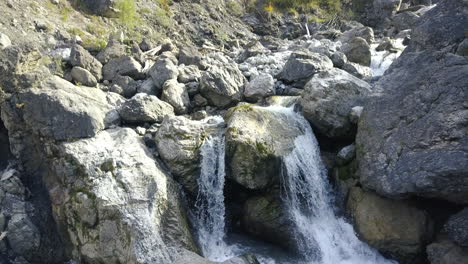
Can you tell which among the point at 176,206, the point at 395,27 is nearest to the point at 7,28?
the point at 176,206

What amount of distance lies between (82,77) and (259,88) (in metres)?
6.08

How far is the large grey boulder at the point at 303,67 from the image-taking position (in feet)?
47.3

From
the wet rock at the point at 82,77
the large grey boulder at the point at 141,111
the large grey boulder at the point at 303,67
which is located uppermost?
the large grey boulder at the point at 303,67

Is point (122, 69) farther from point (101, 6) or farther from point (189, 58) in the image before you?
point (101, 6)

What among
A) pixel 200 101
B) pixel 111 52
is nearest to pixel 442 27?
pixel 200 101

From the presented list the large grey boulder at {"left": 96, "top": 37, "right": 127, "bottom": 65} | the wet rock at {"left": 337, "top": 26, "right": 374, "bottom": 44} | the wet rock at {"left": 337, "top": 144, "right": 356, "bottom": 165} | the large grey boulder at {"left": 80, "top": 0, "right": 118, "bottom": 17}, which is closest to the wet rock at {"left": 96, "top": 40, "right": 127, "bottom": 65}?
the large grey boulder at {"left": 96, "top": 37, "right": 127, "bottom": 65}

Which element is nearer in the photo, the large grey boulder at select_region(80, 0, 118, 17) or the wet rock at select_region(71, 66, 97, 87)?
the wet rock at select_region(71, 66, 97, 87)

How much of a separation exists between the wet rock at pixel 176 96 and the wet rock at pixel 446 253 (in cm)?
829

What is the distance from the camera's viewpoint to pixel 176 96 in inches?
516

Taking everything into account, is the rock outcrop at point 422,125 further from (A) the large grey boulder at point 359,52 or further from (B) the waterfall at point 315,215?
(A) the large grey boulder at point 359,52

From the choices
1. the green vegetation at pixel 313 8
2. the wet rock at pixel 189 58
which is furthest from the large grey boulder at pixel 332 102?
the green vegetation at pixel 313 8

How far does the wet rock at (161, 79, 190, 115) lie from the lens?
1297 centimetres

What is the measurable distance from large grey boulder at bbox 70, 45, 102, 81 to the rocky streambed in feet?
5.08

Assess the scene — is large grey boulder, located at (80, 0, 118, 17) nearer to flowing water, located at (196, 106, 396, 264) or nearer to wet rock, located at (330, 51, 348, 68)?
wet rock, located at (330, 51, 348, 68)
